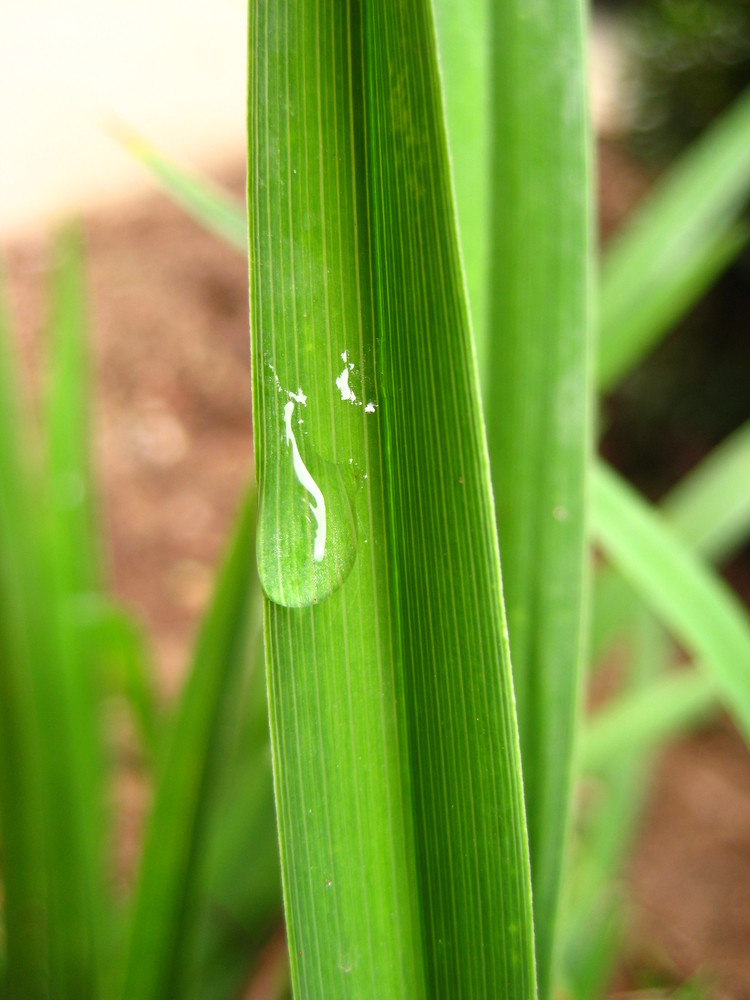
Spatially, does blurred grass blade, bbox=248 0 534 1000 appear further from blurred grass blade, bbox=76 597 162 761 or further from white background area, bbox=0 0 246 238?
white background area, bbox=0 0 246 238

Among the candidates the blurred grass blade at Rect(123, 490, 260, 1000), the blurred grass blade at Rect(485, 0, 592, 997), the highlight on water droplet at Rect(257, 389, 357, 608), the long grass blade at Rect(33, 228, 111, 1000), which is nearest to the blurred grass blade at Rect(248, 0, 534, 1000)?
the highlight on water droplet at Rect(257, 389, 357, 608)

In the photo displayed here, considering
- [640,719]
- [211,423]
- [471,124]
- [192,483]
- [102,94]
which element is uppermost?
[102,94]

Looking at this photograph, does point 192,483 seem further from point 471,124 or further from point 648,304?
point 471,124

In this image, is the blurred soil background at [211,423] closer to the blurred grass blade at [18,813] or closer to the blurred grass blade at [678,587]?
the blurred grass blade at [18,813]

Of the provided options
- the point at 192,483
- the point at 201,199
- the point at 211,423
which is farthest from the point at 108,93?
the point at 201,199

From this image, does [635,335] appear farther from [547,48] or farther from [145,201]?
[145,201]

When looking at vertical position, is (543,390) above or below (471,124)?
below
